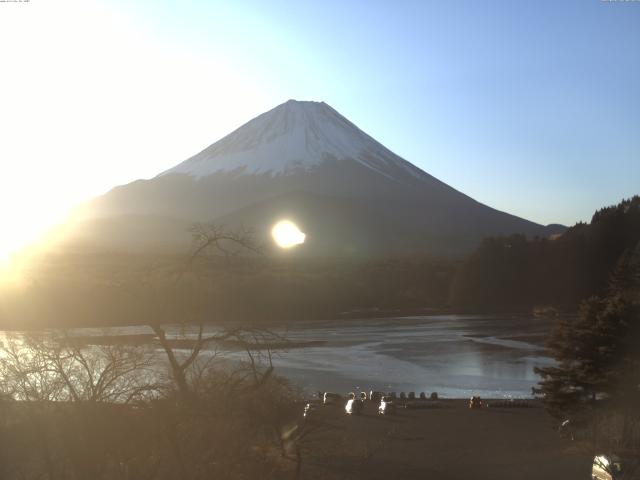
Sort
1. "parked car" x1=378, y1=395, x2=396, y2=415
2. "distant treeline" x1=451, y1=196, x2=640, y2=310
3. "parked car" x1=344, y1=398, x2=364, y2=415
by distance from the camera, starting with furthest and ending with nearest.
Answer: "distant treeline" x1=451, y1=196, x2=640, y2=310 → "parked car" x1=378, y1=395, x2=396, y2=415 → "parked car" x1=344, y1=398, x2=364, y2=415

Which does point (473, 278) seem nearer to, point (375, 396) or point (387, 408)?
point (375, 396)

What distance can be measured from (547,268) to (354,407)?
4085 centimetres

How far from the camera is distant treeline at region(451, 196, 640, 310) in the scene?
5099 cm

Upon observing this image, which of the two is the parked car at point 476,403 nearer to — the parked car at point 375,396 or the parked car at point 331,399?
the parked car at point 375,396

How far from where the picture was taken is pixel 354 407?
1472 centimetres

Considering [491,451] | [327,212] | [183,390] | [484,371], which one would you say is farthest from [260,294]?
[327,212]

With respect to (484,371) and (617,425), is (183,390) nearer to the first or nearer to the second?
(617,425)

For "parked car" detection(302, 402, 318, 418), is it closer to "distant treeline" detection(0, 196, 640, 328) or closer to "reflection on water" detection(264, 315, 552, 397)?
"reflection on water" detection(264, 315, 552, 397)

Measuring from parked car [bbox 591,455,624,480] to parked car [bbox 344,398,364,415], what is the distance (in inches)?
289

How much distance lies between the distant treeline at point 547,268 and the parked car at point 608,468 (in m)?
43.5

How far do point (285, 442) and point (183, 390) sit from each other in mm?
2598

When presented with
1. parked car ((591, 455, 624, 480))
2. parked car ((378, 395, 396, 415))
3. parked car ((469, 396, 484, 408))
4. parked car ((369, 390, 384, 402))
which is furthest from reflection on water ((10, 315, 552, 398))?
parked car ((591, 455, 624, 480))

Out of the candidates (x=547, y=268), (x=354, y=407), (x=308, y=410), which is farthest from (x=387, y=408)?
(x=547, y=268)

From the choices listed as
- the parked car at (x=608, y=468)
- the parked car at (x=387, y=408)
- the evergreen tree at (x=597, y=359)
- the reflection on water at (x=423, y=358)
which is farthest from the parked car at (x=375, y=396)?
the parked car at (x=608, y=468)
